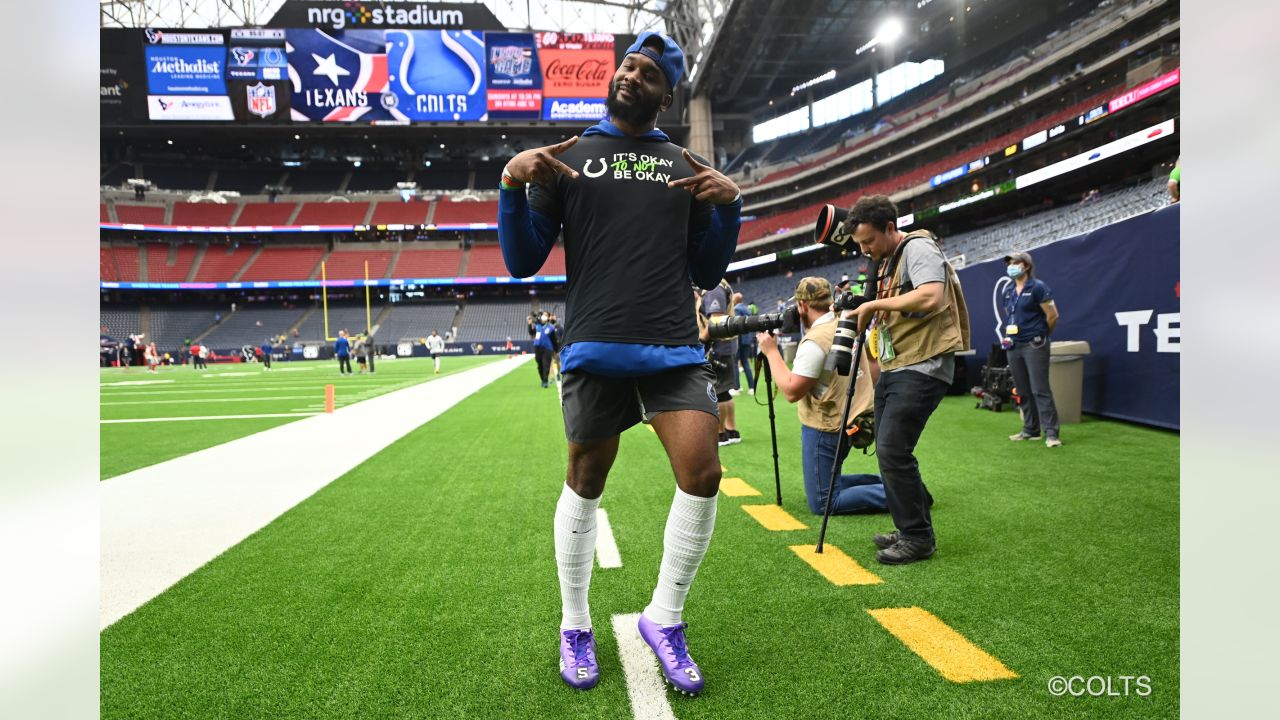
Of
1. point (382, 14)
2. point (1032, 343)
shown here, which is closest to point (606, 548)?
point (1032, 343)

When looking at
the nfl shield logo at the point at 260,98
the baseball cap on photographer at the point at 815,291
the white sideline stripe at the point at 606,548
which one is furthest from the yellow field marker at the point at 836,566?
the nfl shield logo at the point at 260,98

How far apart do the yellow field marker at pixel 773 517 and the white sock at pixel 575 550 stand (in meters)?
1.76

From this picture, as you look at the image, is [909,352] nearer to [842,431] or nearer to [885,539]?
[842,431]

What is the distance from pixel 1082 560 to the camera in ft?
10.0

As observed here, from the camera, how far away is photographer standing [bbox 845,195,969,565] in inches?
121

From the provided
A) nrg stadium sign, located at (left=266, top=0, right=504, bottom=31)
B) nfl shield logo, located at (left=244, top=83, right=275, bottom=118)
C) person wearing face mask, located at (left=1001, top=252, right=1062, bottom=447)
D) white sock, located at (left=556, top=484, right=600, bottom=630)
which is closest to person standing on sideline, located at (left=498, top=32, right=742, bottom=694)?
white sock, located at (left=556, top=484, right=600, bottom=630)

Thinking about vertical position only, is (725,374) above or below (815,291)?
below

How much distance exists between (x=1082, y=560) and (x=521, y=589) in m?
2.58

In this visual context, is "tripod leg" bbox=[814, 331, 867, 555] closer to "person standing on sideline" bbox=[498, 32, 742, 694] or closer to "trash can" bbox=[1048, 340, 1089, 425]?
"person standing on sideline" bbox=[498, 32, 742, 694]

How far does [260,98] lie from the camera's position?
45.9 metres

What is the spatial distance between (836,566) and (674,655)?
1285mm

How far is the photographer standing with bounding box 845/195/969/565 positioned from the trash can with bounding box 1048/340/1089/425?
4827 mm

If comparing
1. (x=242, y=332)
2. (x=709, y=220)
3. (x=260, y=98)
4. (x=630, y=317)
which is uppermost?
(x=260, y=98)
